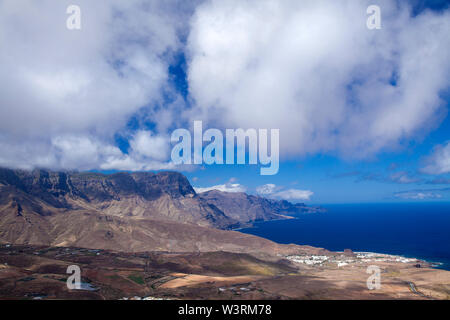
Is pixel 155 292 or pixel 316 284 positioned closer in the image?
pixel 155 292

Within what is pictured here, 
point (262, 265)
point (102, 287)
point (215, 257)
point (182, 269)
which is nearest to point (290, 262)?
point (262, 265)
